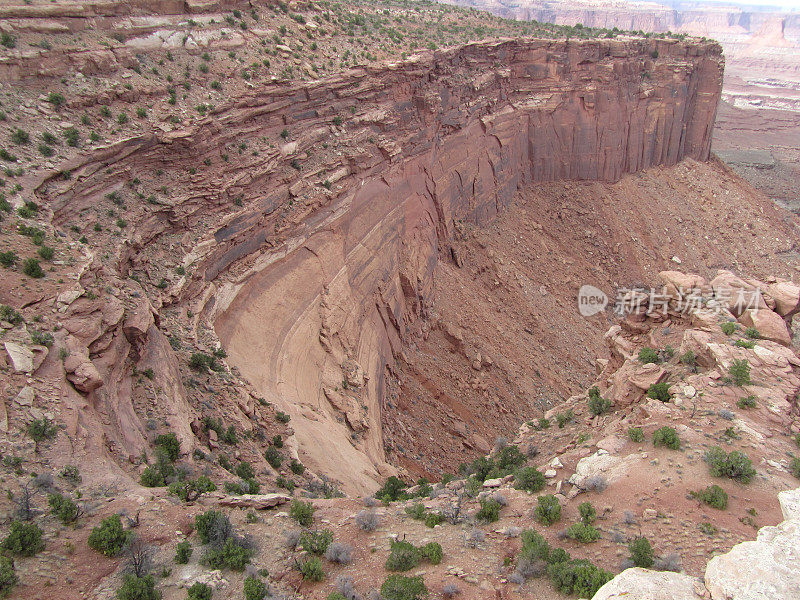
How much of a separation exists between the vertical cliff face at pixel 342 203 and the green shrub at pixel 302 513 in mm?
5045

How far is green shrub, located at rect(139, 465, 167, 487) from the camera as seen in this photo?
1038 centimetres

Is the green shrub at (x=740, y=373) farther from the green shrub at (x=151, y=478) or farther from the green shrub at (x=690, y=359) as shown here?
the green shrub at (x=151, y=478)

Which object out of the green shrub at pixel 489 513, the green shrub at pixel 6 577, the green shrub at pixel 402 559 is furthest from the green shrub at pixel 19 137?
the green shrub at pixel 489 513

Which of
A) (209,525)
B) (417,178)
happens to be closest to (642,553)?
(209,525)

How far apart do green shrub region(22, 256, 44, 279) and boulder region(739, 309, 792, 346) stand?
18492 millimetres

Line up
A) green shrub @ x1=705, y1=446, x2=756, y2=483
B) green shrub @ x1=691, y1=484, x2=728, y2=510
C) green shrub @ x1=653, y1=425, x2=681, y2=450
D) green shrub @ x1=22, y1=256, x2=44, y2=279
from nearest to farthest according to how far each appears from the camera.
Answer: green shrub @ x1=691, y1=484, x2=728, y2=510, green shrub @ x1=705, y1=446, x2=756, y2=483, green shrub @ x1=653, y1=425, x2=681, y2=450, green shrub @ x1=22, y1=256, x2=44, y2=279

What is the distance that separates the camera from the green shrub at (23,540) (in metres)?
7.77

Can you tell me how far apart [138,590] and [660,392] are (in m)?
12.2

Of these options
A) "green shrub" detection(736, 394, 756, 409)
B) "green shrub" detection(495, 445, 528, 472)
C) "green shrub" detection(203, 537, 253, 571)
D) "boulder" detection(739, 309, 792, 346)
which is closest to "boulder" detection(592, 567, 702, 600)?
"green shrub" detection(203, 537, 253, 571)

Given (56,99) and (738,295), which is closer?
(738,295)

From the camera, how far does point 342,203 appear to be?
23.0 meters

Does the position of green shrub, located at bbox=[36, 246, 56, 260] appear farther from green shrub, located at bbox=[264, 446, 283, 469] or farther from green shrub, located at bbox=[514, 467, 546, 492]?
green shrub, located at bbox=[514, 467, 546, 492]

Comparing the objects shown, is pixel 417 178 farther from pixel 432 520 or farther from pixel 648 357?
pixel 432 520

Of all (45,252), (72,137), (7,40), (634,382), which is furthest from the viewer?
(7,40)
